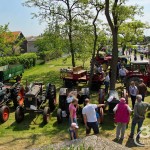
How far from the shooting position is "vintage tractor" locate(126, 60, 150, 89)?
64.0ft

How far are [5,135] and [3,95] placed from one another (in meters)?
2.99

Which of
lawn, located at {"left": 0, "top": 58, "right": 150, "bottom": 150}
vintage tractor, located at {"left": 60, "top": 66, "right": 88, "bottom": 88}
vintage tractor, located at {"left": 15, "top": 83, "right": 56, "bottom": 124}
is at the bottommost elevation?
lawn, located at {"left": 0, "top": 58, "right": 150, "bottom": 150}

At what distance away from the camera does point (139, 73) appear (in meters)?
20.3

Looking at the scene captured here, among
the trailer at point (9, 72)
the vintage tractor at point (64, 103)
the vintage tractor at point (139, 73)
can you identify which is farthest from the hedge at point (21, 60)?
the vintage tractor at point (64, 103)

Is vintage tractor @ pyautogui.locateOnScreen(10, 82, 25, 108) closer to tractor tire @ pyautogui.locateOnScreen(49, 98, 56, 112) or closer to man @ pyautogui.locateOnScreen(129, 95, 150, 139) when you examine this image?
tractor tire @ pyautogui.locateOnScreen(49, 98, 56, 112)

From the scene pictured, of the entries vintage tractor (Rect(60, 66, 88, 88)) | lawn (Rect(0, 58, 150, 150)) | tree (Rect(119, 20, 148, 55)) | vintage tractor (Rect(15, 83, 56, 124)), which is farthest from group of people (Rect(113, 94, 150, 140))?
tree (Rect(119, 20, 148, 55))

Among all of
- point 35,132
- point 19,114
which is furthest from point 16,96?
point 35,132

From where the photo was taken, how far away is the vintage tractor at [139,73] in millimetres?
19516

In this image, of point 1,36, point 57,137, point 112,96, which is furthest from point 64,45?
point 57,137

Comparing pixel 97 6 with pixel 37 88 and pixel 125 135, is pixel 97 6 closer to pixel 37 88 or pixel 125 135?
pixel 37 88

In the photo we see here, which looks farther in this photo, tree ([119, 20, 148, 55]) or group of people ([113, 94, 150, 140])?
tree ([119, 20, 148, 55])

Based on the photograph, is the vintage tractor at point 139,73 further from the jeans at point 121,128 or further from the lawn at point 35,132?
the jeans at point 121,128

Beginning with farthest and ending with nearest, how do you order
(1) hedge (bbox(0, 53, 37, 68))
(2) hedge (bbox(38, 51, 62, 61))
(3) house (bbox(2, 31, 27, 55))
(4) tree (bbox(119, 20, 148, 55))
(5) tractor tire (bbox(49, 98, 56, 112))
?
(2) hedge (bbox(38, 51, 62, 61)) < (3) house (bbox(2, 31, 27, 55)) < (1) hedge (bbox(0, 53, 37, 68)) < (4) tree (bbox(119, 20, 148, 55)) < (5) tractor tire (bbox(49, 98, 56, 112))

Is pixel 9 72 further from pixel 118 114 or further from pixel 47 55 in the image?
pixel 47 55
